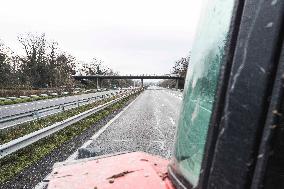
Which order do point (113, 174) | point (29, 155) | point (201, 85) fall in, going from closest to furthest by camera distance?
point (201, 85), point (113, 174), point (29, 155)

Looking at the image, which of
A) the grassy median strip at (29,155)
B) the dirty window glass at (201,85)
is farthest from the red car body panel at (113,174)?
the grassy median strip at (29,155)

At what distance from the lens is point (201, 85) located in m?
1.30

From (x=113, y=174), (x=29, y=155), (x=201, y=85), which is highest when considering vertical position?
(x=201, y=85)

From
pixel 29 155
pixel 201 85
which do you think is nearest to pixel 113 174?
pixel 201 85

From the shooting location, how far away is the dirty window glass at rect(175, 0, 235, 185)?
3.77ft

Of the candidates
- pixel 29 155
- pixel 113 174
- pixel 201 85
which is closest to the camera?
pixel 201 85

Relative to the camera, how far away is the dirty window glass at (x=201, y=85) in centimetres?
115

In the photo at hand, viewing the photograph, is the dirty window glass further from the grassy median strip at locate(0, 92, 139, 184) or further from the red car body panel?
the grassy median strip at locate(0, 92, 139, 184)

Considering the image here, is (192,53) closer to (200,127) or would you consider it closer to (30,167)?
(200,127)

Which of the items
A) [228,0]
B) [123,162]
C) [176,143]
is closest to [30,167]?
[123,162]

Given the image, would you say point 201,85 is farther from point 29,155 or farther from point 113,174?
point 29,155

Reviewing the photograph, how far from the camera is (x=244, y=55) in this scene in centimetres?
89

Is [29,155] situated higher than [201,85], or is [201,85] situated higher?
[201,85]

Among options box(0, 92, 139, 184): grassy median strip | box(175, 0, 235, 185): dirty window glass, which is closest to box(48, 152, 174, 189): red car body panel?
box(175, 0, 235, 185): dirty window glass
